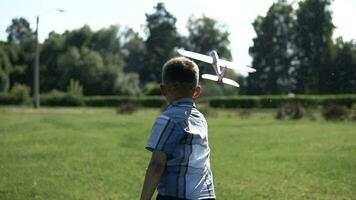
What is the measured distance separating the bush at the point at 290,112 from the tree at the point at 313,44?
24363 millimetres

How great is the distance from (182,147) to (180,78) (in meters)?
0.40

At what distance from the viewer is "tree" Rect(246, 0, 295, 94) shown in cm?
658

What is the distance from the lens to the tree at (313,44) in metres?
7.34

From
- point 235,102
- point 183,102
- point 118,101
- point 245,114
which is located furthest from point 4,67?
point 183,102

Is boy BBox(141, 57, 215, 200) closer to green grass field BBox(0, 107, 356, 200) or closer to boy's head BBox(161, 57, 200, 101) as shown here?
boy's head BBox(161, 57, 200, 101)

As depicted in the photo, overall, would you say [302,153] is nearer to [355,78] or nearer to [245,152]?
[245,152]

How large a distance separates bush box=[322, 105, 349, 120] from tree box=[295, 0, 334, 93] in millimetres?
20488

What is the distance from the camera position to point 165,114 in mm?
3797

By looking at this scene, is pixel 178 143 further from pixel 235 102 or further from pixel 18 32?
pixel 18 32

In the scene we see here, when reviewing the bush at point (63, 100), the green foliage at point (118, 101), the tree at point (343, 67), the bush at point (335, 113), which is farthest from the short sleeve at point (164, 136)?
the bush at point (63, 100)

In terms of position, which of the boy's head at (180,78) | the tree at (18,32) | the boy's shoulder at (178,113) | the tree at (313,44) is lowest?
the boy's shoulder at (178,113)

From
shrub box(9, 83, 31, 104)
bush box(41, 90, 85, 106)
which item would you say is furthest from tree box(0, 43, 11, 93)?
bush box(41, 90, 85, 106)

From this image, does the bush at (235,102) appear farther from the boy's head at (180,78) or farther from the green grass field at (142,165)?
the boy's head at (180,78)

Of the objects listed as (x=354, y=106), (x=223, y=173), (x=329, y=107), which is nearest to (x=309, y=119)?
(x=329, y=107)
